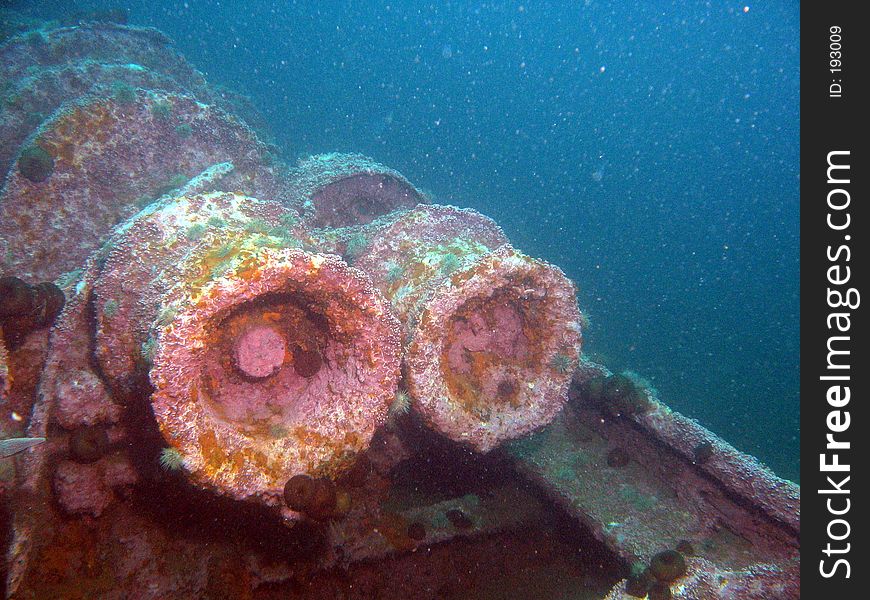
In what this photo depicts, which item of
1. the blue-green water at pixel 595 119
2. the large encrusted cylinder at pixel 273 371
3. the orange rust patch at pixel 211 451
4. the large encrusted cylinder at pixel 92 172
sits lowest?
the orange rust patch at pixel 211 451

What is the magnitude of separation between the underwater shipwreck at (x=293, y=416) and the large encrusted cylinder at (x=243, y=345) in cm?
2

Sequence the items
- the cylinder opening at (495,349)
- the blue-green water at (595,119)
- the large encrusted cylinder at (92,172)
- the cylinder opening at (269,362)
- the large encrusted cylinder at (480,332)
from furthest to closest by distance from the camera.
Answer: the blue-green water at (595,119)
the large encrusted cylinder at (92,172)
the cylinder opening at (495,349)
the large encrusted cylinder at (480,332)
the cylinder opening at (269,362)

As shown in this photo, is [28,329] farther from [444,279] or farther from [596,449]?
[596,449]

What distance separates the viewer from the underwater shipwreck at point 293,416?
268 centimetres

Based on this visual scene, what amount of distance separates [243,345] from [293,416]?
622mm

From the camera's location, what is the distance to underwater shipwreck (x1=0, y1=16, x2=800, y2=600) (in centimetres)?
268

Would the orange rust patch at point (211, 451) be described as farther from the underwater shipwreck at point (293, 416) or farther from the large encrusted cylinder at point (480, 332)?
the large encrusted cylinder at point (480, 332)

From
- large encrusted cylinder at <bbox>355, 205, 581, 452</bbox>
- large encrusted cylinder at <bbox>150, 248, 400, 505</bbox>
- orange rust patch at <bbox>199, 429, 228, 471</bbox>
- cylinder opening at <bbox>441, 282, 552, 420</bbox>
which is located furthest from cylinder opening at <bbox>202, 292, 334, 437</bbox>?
cylinder opening at <bbox>441, 282, 552, 420</bbox>

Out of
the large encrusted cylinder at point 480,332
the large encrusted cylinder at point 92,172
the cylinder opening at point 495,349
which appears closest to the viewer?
the large encrusted cylinder at point 480,332

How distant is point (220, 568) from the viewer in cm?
313

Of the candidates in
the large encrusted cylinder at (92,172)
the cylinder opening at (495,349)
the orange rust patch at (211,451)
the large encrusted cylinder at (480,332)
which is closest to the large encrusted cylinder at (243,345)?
the orange rust patch at (211,451)

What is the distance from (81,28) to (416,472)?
9.71m

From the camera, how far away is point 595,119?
9162cm

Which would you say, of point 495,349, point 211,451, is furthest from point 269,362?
point 495,349
